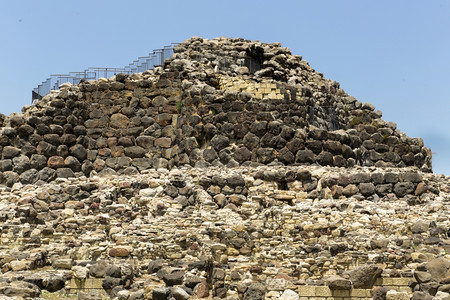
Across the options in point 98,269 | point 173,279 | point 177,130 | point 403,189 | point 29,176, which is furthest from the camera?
point 177,130

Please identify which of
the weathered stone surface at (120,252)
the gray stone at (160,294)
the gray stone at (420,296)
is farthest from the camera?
the weathered stone surface at (120,252)

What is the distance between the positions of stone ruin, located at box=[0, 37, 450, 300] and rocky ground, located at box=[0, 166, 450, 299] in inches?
1.6

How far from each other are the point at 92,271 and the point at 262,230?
449 centimetres

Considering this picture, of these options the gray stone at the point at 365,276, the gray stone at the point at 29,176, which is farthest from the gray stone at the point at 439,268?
the gray stone at the point at 29,176

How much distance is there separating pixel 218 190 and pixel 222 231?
2.46 meters

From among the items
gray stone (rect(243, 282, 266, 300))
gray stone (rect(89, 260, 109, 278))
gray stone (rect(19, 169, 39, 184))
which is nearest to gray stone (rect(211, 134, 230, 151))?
gray stone (rect(19, 169, 39, 184))

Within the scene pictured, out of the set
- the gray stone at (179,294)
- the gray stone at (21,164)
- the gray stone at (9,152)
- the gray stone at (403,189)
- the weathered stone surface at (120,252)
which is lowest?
the gray stone at (179,294)

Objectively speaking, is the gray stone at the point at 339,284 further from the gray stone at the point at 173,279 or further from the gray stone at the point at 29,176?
the gray stone at the point at 29,176

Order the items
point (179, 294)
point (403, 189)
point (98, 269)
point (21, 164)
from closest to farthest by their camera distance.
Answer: point (179, 294) < point (98, 269) < point (403, 189) < point (21, 164)

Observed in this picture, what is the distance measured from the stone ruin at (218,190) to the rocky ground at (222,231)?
39mm

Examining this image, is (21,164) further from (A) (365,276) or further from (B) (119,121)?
(A) (365,276)

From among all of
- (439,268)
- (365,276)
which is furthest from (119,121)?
(439,268)

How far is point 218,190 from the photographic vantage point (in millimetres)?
20125

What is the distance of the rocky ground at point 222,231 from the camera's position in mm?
15672
